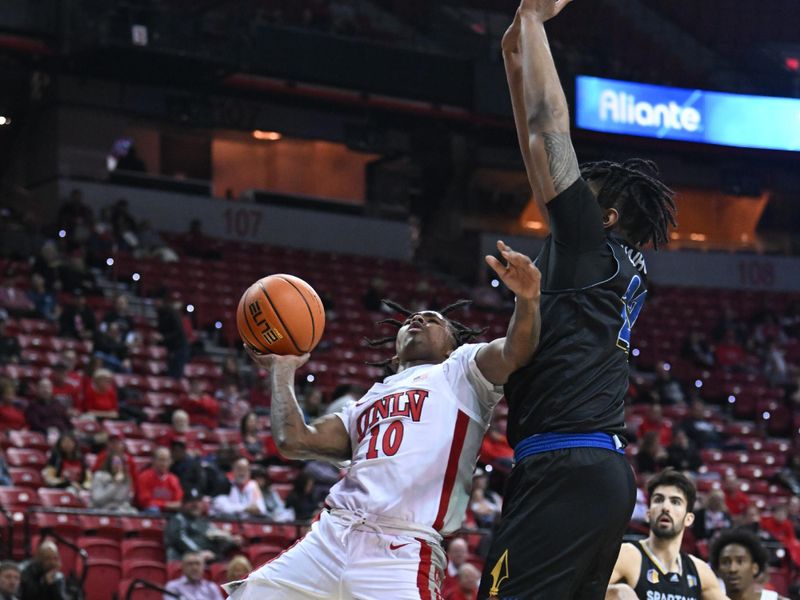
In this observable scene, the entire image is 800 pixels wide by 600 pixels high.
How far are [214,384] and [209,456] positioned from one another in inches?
148

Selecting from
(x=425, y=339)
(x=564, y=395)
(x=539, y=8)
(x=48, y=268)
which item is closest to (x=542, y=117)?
(x=539, y=8)

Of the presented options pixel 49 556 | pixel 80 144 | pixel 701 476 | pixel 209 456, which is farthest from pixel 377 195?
pixel 49 556

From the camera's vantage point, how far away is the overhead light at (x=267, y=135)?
→ 26.8m

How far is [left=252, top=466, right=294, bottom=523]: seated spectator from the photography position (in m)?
12.9

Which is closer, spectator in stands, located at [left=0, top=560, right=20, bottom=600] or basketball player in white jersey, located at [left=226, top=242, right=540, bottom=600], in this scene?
basketball player in white jersey, located at [left=226, top=242, right=540, bottom=600]

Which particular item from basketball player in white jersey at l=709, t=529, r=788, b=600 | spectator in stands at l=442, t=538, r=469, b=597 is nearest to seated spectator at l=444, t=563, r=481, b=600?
spectator in stands at l=442, t=538, r=469, b=597

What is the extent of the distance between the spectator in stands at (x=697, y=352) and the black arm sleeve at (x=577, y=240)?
19527 millimetres

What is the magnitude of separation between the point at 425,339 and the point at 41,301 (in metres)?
13.5

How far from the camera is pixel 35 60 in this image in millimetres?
23547

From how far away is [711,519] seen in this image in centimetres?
1415

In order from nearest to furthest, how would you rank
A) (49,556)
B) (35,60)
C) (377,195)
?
(49,556), (35,60), (377,195)

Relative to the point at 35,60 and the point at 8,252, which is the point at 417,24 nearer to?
the point at 35,60

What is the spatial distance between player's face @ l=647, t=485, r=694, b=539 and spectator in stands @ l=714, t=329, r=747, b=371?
17.3 metres

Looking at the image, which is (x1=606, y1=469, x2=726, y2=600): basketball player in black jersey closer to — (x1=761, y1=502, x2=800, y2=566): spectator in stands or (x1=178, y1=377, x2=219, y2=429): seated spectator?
(x1=761, y1=502, x2=800, y2=566): spectator in stands
